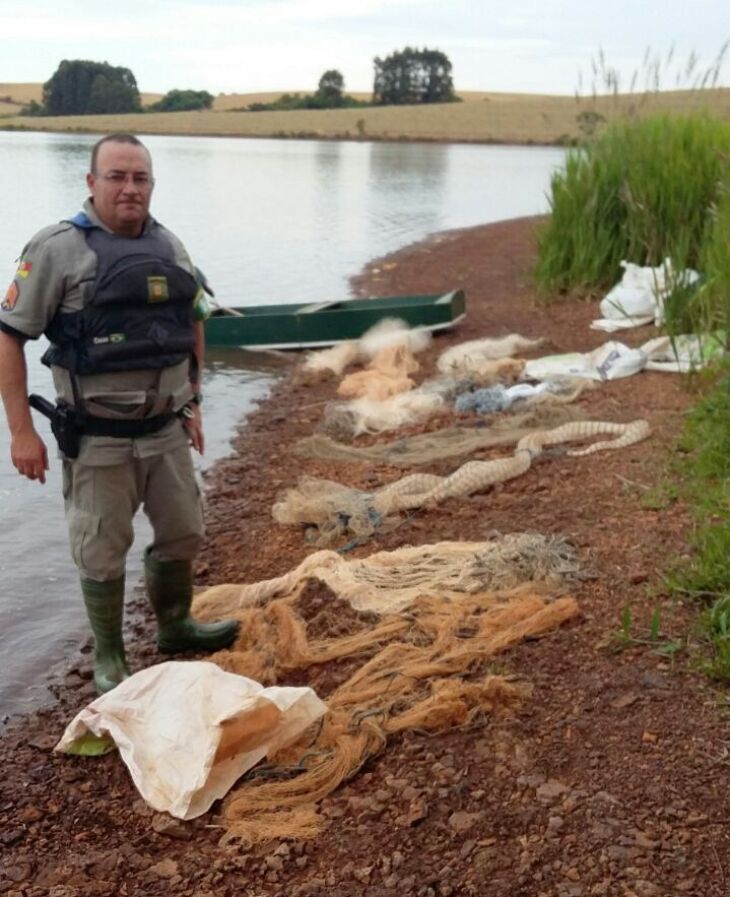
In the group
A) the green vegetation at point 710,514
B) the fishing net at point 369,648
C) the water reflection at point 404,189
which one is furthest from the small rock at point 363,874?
the water reflection at point 404,189

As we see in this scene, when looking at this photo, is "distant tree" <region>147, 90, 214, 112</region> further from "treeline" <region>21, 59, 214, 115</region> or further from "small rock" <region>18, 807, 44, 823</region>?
"small rock" <region>18, 807, 44, 823</region>

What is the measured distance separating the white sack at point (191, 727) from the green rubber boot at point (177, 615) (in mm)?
702

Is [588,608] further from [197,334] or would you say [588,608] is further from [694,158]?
[694,158]

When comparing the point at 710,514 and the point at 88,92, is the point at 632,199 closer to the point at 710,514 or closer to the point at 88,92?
the point at 710,514

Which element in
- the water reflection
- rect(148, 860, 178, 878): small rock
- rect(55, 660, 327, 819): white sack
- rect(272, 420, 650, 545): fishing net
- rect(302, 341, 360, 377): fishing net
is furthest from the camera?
the water reflection

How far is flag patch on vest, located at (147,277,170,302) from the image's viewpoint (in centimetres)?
388

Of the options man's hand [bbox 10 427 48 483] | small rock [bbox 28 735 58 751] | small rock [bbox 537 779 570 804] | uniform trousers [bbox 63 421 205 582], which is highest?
man's hand [bbox 10 427 48 483]

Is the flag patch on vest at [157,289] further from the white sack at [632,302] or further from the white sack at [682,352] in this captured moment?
the white sack at [632,302]

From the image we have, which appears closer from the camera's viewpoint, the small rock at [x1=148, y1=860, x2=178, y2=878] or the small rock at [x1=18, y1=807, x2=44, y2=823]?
Answer: the small rock at [x1=148, y1=860, x2=178, y2=878]

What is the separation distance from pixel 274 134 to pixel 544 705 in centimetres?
8085

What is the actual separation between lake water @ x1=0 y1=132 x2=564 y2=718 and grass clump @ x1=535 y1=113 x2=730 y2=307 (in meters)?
1.61

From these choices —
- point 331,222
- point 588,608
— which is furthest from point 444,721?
point 331,222

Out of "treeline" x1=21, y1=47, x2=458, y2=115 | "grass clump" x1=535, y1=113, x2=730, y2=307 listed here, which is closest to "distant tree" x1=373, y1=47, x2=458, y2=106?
"treeline" x1=21, y1=47, x2=458, y2=115

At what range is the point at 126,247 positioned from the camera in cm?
387
